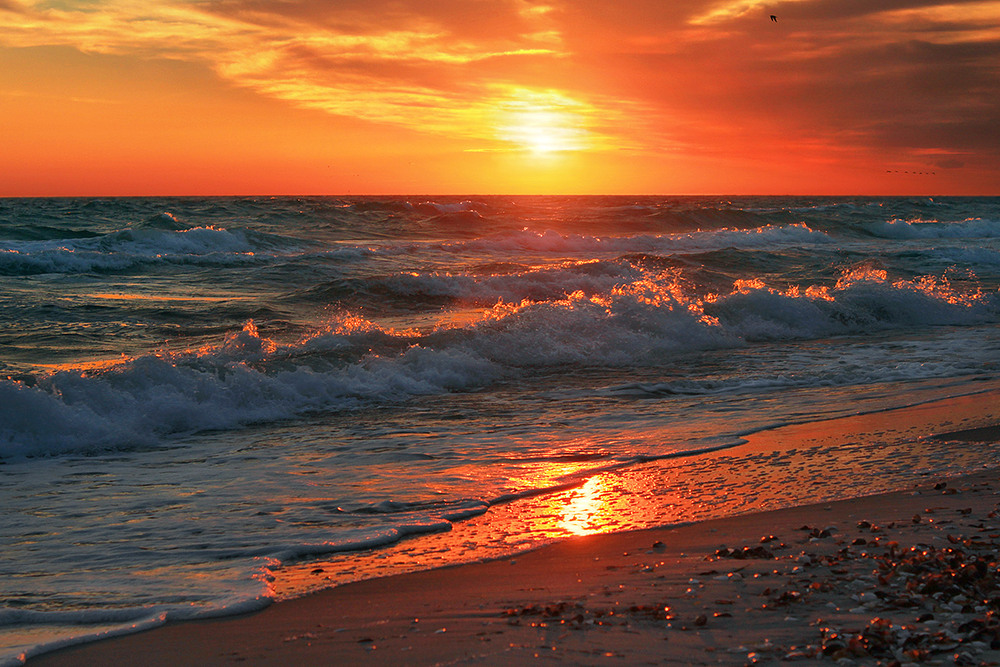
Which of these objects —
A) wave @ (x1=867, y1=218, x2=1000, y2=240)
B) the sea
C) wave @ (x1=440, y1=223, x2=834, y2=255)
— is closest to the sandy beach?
the sea

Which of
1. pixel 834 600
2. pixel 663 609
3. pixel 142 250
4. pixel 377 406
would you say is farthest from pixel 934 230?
pixel 663 609

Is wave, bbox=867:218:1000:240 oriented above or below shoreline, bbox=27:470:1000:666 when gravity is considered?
above

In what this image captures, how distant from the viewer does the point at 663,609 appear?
11.1ft

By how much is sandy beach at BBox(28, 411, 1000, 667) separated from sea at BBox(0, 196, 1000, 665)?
0.29 meters

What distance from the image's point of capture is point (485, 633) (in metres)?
3.25

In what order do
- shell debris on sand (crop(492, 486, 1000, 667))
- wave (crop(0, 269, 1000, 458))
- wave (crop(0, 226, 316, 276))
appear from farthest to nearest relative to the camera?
wave (crop(0, 226, 316, 276))
wave (crop(0, 269, 1000, 458))
shell debris on sand (crop(492, 486, 1000, 667))

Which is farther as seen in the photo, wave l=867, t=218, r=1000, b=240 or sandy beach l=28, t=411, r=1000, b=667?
wave l=867, t=218, r=1000, b=240

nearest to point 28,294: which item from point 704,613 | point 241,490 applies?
point 241,490

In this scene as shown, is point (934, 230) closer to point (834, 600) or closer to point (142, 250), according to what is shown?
point (142, 250)

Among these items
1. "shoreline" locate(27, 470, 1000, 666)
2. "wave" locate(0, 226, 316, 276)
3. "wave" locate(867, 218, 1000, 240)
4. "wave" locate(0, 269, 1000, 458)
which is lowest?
"shoreline" locate(27, 470, 1000, 666)

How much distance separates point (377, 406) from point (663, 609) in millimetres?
5701

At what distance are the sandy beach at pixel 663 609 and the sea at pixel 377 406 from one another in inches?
11.4

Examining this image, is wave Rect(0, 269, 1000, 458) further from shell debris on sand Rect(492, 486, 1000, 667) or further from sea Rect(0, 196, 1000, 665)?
shell debris on sand Rect(492, 486, 1000, 667)

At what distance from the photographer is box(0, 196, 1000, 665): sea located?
4434mm
